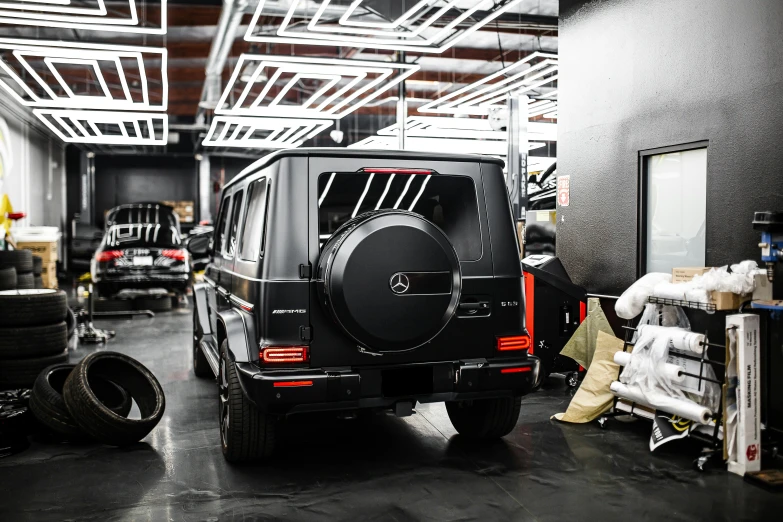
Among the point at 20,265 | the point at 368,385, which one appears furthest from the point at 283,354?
the point at 20,265

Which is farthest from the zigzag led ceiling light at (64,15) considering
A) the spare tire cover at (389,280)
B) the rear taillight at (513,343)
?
the rear taillight at (513,343)

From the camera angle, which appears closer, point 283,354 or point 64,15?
point 283,354

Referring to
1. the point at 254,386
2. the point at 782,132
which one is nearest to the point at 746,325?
the point at 782,132

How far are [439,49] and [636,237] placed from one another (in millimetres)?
3570

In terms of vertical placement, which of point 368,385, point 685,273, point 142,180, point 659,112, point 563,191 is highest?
point 142,180

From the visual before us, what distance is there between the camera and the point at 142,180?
25.4m

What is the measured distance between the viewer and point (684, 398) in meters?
4.20

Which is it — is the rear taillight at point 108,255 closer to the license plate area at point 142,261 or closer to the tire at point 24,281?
the license plate area at point 142,261

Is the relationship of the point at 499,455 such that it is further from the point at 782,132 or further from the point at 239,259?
the point at 782,132

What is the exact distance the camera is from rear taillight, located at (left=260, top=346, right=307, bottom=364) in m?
3.50

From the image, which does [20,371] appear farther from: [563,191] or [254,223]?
[563,191]

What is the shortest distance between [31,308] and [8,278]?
147 inches

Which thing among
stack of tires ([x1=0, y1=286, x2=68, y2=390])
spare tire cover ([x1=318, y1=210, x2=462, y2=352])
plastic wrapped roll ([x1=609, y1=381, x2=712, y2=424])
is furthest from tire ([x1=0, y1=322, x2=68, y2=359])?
plastic wrapped roll ([x1=609, y1=381, x2=712, y2=424])

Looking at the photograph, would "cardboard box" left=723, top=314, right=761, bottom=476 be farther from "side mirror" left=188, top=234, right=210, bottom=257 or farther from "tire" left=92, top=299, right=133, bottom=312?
"tire" left=92, top=299, right=133, bottom=312
